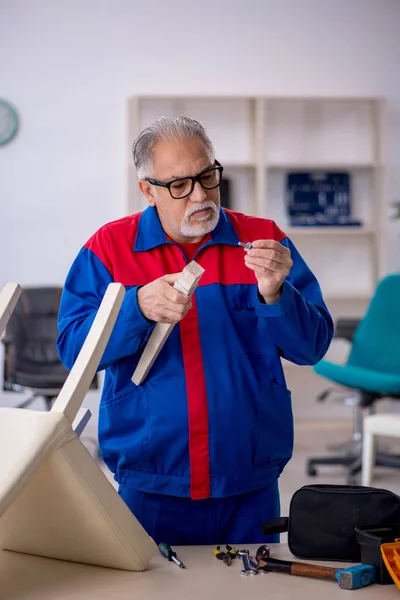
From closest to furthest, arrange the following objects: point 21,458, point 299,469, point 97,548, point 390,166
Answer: point 21,458 → point 97,548 → point 299,469 → point 390,166

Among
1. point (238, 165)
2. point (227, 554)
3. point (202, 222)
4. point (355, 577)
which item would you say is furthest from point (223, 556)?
point (238, 165)

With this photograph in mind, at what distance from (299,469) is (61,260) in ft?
7.83

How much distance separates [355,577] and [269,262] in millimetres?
589

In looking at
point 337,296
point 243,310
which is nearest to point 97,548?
point 243,310

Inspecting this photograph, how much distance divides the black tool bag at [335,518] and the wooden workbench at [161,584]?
0.15ft

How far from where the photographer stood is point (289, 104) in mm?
6445

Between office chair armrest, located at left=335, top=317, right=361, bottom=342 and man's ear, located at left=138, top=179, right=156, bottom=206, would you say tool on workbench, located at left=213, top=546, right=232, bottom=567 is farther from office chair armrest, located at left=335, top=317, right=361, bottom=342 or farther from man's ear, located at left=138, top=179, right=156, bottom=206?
office chair armrest, located at left=335, top=317, right=361, bottom=342

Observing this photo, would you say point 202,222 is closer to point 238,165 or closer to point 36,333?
point 36,333

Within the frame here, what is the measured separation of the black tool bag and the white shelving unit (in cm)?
469

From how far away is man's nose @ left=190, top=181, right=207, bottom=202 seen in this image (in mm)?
1849

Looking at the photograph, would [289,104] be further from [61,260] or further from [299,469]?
[299,469]

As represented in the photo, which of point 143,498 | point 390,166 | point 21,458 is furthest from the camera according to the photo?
point 390,166

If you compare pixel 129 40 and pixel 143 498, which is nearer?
pixel 143 498

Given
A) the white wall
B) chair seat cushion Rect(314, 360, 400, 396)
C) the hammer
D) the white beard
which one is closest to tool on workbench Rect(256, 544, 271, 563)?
the hammer
